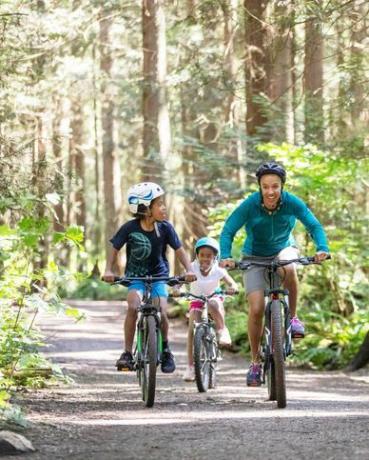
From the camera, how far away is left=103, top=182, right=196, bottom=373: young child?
378 inches

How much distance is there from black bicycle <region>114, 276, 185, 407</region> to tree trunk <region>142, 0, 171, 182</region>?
1416 cm

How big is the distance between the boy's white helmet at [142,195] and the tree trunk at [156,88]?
45.4 feet

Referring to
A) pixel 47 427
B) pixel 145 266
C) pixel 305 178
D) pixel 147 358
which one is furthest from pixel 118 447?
pixel 305 178

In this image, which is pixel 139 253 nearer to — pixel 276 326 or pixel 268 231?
pixel 268 231

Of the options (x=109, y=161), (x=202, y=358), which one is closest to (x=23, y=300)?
(x=202, y=358)

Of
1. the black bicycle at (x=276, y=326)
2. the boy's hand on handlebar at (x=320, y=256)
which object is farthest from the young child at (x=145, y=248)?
the boy's hand on handlebar at (x=320, y=256)

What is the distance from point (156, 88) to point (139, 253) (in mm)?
15028

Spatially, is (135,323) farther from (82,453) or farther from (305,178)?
(305,178)

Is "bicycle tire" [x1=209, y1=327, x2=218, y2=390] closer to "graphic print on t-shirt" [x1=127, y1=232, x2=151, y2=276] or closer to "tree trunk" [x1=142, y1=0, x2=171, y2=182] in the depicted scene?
"graphic print on t-shirt" [x1=127, y1=232, x2=151, y2=276]

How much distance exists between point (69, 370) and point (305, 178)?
4.67 meters

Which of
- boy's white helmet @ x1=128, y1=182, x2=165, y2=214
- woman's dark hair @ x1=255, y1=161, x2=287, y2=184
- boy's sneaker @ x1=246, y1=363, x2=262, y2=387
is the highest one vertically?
woman's dark hair @ x1=255, y1=161, x2=287, y2=184

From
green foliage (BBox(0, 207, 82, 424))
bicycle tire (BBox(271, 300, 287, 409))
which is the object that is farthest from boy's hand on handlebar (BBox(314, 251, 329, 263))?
green foliage (BBox(0, 207, 82, 424))

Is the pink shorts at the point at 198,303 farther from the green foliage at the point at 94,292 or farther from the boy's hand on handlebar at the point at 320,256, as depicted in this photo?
the green foliage at the point at 94,292

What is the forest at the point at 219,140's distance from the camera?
9.59m
